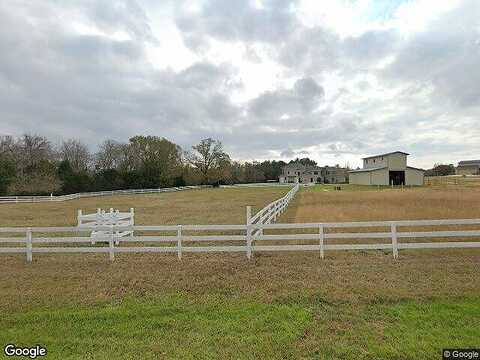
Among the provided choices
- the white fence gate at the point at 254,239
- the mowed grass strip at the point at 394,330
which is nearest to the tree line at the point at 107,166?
the white fence gate at the point at 254,239

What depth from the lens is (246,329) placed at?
4465 mm

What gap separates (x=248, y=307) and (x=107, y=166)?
75423 mm

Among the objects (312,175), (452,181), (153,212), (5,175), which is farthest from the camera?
(312,175)

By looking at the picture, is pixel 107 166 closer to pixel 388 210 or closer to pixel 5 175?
pixel 5 175

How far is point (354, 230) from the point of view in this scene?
12305mm

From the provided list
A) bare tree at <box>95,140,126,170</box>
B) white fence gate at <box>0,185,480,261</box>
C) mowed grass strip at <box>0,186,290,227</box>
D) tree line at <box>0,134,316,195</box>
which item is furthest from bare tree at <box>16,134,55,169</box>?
white fence gate at <box>0,185,480,261</box>

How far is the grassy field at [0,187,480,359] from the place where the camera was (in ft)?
13.1

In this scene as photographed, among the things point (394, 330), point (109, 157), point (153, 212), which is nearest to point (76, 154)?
point (109, 157)

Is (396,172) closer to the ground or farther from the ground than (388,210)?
farther from the ground

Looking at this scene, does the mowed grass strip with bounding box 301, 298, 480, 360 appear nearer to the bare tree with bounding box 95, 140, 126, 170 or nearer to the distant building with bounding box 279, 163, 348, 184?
the bare tree with bounding box 95, 140, 126, 170

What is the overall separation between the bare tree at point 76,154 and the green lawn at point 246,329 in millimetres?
68756

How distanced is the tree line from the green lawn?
52.6 metres

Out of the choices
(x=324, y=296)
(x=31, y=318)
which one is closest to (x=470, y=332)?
(x=324, y=296)
